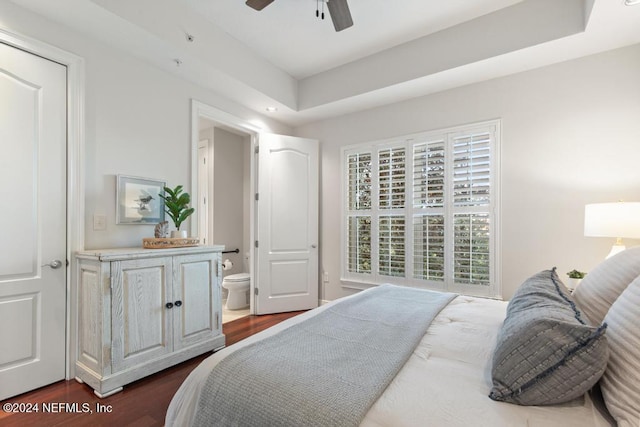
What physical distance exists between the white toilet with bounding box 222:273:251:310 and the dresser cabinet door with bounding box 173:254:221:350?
127cm

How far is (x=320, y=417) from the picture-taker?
32.5 inches

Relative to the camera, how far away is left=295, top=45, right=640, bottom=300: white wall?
2.41 m

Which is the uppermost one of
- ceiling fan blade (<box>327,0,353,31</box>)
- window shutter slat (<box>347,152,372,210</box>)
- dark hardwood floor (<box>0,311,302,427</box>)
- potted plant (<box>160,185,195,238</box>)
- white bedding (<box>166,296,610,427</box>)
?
ceiling fan blade (<box>327,0,353,31</box>)

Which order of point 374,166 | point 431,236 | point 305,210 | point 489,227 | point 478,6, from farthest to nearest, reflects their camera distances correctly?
1. point 305,210
2. point 374,166
3. point 431,236
4. point 489,227
5. point 478,6

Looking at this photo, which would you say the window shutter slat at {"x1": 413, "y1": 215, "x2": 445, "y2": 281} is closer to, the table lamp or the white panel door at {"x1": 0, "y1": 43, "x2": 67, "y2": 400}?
the table lamp

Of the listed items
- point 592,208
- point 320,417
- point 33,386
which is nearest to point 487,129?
point 592,208

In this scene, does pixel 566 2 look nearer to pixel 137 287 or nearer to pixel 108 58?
pixel 108 58

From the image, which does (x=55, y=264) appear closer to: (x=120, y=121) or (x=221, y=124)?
(x=120, y=121)

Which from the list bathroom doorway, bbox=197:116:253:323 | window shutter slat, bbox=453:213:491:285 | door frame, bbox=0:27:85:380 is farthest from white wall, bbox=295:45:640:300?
door frame, bbox=0:27:85:380

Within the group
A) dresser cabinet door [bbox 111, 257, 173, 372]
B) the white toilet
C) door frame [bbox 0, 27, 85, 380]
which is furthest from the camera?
the white toilet

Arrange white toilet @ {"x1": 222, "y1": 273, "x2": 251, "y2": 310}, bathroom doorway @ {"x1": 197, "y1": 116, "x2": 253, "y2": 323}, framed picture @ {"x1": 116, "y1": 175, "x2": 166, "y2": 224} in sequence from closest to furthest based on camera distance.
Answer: framed picture @ {"x1": 116, "y1": 175, "x2": 166, "y2": 224}
white toilet @ {"x1": 222, "y1": 273, "x2": 251, "y2": 310}
bathroom doorway @ {"x1": 197, "y1": 116, "x2": 253, "y2": 323}

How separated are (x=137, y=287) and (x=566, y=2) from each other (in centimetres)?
383

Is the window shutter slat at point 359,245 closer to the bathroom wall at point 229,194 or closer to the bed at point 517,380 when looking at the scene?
the bathroom wall at point 229,194

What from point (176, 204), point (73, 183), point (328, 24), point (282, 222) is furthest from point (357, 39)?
point (73, 183)
